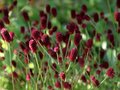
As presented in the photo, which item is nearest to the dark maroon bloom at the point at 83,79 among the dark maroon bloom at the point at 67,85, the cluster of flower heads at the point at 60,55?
the cluster of flower heads at the point at 60,55

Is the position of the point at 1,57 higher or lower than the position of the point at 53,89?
higher

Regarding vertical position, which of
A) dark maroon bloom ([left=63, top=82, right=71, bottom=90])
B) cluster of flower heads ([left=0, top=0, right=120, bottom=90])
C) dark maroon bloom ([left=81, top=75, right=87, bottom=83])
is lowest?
dark maroon bloom ([left=63, top=82, right=71, bottom=90])

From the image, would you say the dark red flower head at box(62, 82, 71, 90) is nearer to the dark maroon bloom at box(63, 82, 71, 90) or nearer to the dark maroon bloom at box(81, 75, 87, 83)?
the dark maroon bloom at box(63, 82, 71, 90)

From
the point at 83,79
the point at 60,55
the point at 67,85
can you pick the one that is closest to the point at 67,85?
the point at 67,85

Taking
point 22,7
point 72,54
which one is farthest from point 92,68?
point 22,7

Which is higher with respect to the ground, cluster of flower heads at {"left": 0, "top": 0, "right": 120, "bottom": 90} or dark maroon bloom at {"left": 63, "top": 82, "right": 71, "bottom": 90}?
cluster of flower heads at {"left": 0, "top": 0, "right": 120, "bottom": 90}

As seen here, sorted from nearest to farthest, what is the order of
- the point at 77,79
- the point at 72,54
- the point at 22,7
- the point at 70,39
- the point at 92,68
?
the point at 72,54
the point at 77,79
the point at 70,39
the point at 92,68
the point at 22,7

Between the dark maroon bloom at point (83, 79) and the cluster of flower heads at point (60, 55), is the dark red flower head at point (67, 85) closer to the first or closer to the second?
the cluster of flower heads at point (60, 55)

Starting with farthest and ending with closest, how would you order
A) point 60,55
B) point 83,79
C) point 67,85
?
point 60,55, point 83,79, point 67,85

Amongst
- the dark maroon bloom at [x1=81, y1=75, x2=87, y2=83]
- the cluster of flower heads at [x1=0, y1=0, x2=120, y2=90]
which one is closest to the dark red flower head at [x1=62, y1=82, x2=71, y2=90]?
the cluster of flower heads at [x1=0, y1=0, x2=120, y2=90]

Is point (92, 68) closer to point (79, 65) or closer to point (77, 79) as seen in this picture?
point (79, 65)

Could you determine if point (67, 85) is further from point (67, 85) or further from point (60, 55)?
point (60, 55)
